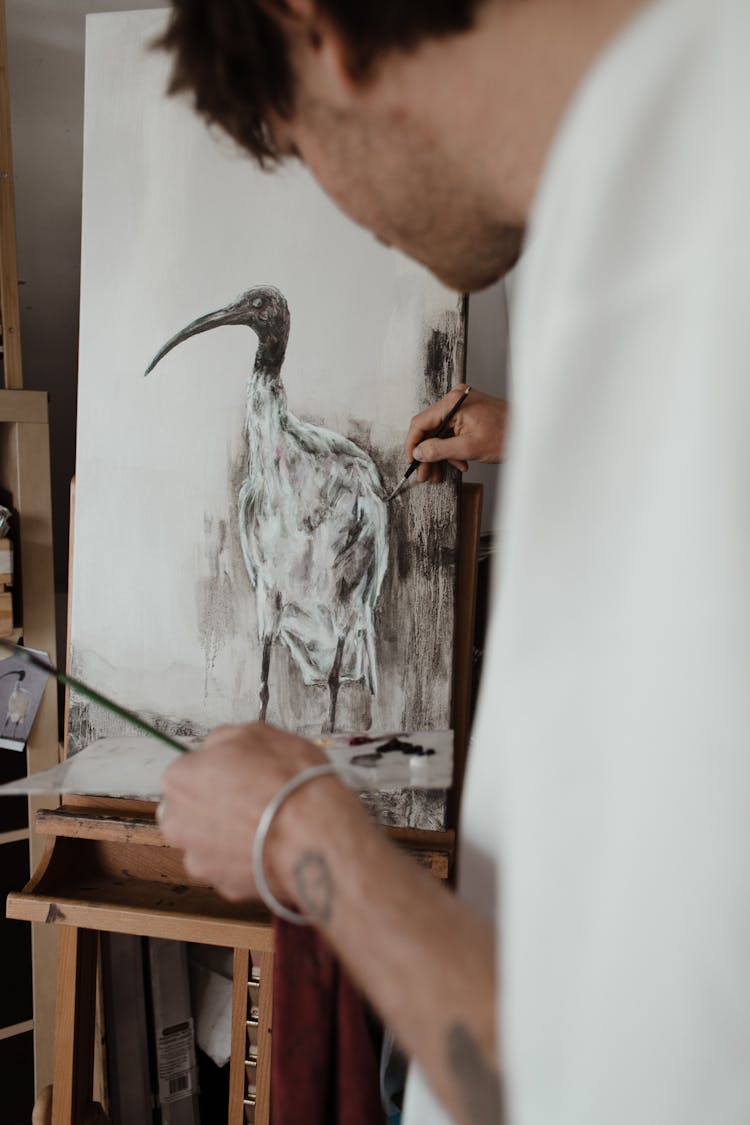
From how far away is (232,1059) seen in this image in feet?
4.78

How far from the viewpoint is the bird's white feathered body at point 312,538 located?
4.63ft

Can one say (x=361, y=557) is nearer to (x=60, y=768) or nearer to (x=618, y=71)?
(x=60, y=768)

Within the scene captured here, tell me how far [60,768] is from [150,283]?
839 mm

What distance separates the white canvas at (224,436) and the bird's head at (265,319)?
2 centimetres

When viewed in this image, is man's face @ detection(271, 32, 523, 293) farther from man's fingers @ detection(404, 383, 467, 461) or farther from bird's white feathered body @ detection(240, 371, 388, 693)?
bird's white feathered body @ detection(240, 371, 388, 693)

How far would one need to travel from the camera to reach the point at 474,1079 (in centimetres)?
54

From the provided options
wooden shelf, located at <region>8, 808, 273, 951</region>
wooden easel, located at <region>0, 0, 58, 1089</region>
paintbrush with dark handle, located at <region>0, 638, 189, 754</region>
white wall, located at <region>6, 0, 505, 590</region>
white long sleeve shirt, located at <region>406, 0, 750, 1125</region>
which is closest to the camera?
white long sleeve shirt, located at <region>406, 0, 750, 1125</region>

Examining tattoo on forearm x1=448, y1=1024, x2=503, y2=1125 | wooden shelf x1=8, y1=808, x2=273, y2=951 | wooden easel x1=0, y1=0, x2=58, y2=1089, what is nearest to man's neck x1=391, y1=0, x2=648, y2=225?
tattoo on forearm x1=448, y1=1024, x2=503, y2=1125

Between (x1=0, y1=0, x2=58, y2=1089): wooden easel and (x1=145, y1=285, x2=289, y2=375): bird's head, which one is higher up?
(x1=145, y1=285, x2=289, y2=375): bird's head

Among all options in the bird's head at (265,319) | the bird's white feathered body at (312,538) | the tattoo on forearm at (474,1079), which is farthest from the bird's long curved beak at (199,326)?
the tattoo on forearm at (474,1079)

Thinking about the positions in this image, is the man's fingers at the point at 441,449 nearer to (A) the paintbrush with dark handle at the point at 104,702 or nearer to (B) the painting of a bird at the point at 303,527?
(B) the painting of a bird at the point at 303,527

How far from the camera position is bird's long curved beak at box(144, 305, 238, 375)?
1.45 meters

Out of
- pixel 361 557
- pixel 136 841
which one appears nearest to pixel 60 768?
pixel 136 841

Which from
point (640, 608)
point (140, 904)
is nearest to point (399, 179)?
point (640, 608)
